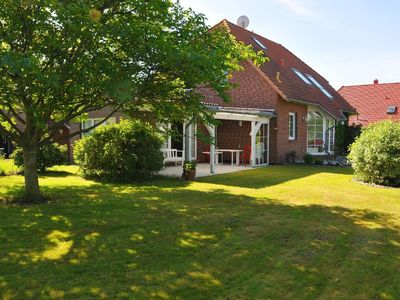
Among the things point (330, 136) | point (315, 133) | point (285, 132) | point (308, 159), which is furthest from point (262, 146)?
point (330, 136)

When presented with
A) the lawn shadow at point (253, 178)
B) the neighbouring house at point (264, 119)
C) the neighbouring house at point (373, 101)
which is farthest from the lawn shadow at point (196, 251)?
the neighbouring house at point (373, 101)

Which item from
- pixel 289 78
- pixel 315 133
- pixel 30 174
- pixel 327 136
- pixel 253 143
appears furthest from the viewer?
pixel 327 136

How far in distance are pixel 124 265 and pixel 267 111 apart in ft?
50.2

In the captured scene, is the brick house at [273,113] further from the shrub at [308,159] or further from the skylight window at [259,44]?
the shrub at [308,159]

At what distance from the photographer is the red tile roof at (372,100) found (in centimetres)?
3438

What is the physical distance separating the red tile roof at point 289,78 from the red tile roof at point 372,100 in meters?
7.34

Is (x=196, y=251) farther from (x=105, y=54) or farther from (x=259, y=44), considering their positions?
(x=259, y=44)

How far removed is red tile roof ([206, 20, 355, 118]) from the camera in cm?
2040

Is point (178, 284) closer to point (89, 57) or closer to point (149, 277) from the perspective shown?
point (149, 277)

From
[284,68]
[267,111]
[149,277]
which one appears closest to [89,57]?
[149,277]

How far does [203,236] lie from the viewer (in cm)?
619

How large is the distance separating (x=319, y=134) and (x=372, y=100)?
15026 millimetres

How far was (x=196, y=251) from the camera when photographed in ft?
17.8

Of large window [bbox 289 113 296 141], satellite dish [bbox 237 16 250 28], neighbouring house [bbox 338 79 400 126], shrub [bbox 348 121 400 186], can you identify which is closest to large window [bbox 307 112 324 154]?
large window [bbox 289 113 296 141]
